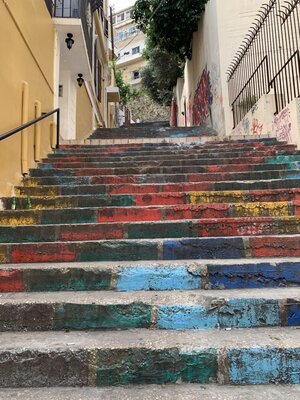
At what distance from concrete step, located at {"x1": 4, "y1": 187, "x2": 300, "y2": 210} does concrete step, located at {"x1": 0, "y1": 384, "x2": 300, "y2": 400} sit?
2.56 meters

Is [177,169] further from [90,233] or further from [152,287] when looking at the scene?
[152,287]

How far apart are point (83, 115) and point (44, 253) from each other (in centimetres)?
839

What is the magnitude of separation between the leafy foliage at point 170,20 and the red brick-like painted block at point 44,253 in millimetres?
11992

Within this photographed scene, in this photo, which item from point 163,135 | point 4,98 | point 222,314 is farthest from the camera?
point 163,135

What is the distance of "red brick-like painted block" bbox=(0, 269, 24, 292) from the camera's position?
113 inches

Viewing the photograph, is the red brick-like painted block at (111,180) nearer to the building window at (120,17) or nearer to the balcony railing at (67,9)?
the balcony railing at (67,9)

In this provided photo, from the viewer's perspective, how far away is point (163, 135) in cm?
1107

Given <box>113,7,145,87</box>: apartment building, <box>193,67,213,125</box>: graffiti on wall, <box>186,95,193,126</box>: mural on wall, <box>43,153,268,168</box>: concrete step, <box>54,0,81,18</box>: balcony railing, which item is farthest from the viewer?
<box>113,7,145,87</box>: apartment building

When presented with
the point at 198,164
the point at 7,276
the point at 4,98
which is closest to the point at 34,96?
the point at 4,98

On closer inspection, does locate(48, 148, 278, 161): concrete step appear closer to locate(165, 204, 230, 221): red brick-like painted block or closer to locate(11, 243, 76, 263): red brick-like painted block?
locate(165, 204, 230, 221): red brick-like painted block

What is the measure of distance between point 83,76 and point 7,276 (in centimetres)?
815

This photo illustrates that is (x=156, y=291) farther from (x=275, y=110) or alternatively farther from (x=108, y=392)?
(x=275, y=110)

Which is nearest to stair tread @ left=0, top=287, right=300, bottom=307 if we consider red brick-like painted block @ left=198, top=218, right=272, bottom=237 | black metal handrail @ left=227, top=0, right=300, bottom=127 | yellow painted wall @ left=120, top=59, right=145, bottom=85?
red brick-like painted block @ left=198, top=218, right=272, bottom=237

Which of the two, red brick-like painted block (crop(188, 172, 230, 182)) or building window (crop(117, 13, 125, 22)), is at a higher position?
building window (crop(117, 13, 125, 22))
